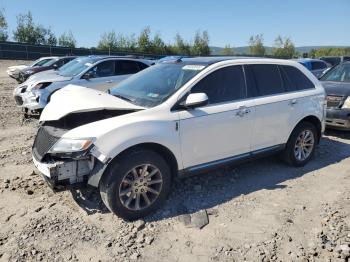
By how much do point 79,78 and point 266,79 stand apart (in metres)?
6.15

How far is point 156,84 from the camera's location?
4645 mm

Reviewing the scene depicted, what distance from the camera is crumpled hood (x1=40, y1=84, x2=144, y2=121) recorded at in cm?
402

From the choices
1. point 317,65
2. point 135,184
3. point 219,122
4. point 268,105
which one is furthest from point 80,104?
point 317,65

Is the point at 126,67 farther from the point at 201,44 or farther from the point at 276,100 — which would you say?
the point at 201,44

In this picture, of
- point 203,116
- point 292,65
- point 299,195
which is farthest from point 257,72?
point 299,195

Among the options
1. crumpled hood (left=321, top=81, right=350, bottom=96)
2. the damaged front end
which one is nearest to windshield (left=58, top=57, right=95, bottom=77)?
crumpled hood (left=321, top=81, right=350, bottom=96)

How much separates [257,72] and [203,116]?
134 centimetres

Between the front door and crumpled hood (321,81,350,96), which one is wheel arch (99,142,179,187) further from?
crumpled hood (321,81,350,96)

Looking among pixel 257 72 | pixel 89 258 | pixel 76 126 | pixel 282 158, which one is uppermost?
pixel 257 72

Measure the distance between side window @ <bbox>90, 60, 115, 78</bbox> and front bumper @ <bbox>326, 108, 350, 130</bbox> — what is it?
19.9 ft

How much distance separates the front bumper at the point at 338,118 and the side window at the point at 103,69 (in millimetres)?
6075

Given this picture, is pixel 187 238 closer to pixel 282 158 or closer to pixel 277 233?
pixel 277 233

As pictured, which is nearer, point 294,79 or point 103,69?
point 294,79

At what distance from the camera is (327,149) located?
6891 mm
